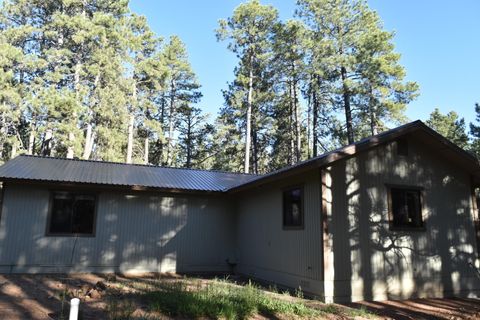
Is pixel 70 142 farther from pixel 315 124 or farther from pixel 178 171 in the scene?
pixel 315 124

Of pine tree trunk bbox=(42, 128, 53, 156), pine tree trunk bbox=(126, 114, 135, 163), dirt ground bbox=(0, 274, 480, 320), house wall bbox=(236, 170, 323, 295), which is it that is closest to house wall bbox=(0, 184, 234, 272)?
dirt ground bbox=(0, 274, 480, 320)

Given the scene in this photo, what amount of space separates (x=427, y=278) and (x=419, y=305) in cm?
133

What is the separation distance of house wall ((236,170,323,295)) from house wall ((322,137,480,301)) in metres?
0.42

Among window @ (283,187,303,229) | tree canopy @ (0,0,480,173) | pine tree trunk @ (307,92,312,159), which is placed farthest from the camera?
pine tree trunk @ (307,92,312,159)

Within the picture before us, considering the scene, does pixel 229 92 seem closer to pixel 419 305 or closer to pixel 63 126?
pixel 63 126

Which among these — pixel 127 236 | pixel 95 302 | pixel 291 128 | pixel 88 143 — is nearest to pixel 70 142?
pixel 88 143

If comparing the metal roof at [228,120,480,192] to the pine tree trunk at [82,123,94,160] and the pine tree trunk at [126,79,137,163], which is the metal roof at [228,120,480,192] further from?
the pine tree trunk at [126,79,137,163]

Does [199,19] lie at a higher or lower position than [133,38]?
lower

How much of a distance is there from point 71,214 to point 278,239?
6173mm

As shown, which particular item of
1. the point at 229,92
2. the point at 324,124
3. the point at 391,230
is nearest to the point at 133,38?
the point at 229,92

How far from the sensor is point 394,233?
9.49 metres

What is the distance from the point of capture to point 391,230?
947 centimetres

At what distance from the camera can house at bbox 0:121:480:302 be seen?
9.00 m

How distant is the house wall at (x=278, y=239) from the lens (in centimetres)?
895
